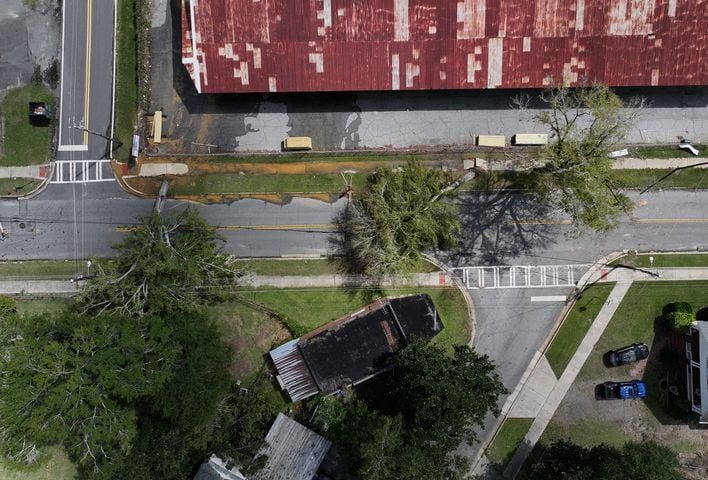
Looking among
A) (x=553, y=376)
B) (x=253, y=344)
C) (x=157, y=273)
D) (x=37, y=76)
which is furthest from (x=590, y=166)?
(x=37, y=76)

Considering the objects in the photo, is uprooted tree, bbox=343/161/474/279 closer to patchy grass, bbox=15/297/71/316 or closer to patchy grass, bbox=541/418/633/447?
patchy grass, bbox=541/418/633/447

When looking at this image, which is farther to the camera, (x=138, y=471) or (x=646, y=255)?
(x=646, y=255)

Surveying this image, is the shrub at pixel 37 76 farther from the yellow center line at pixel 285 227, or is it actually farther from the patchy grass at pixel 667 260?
the patchy grass at pixel 667 260

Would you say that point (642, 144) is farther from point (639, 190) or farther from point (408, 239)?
point (408, 239)

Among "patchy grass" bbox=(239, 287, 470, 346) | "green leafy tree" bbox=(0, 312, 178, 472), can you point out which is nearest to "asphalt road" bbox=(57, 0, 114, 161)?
"green leafy tree" bbox=(0, 312, 178, 472)

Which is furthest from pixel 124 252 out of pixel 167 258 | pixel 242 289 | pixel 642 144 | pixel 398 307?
pixel 642 144

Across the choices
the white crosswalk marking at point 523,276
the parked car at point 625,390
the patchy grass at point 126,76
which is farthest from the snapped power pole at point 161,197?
the parked car at point 625,390
